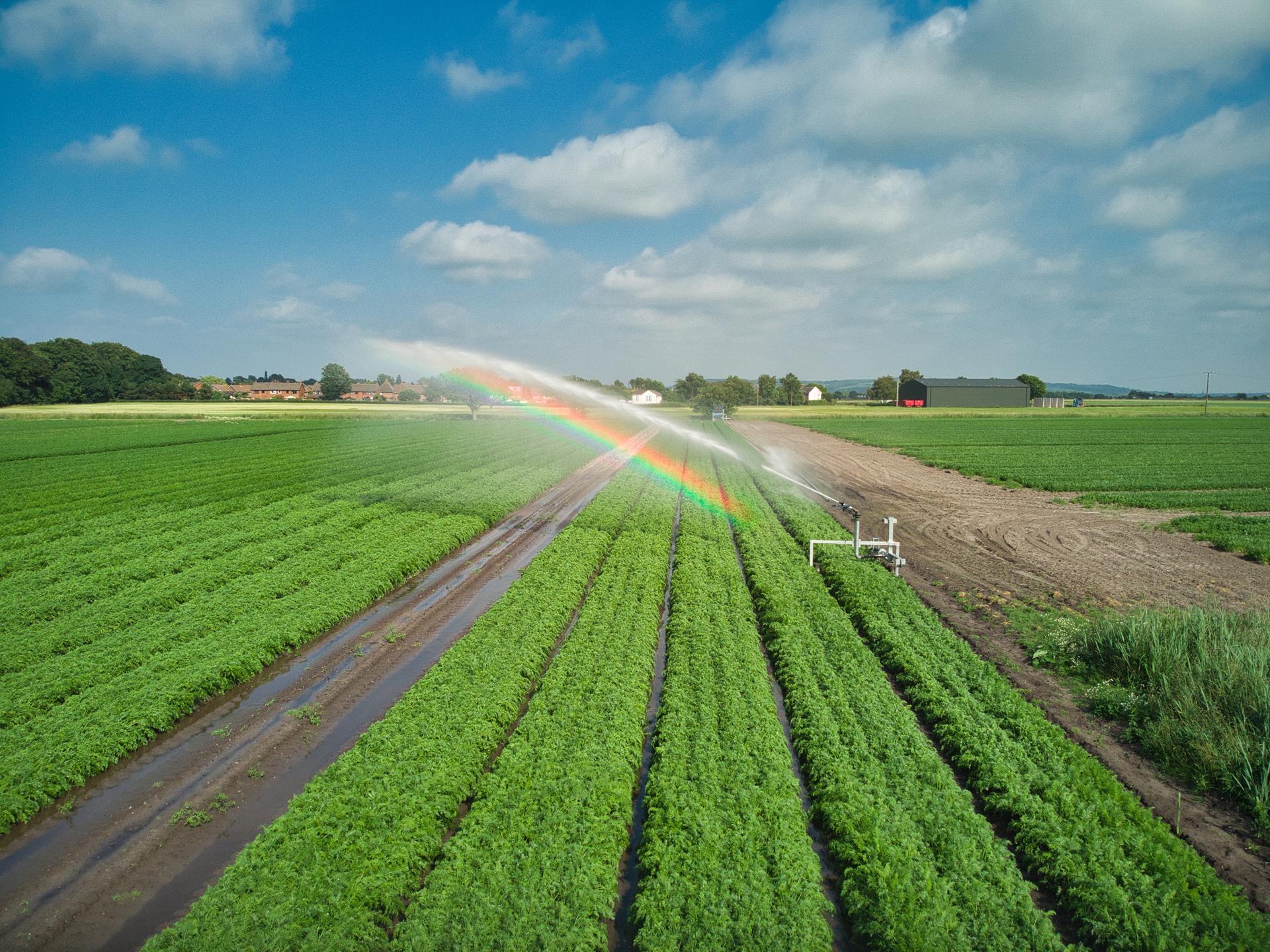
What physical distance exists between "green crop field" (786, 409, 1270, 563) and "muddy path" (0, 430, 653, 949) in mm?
22601

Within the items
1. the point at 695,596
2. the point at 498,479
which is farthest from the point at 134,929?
the point at 498,479

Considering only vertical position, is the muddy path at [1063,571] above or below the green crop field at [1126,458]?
below

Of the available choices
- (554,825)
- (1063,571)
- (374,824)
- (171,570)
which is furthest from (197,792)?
(1063,571)

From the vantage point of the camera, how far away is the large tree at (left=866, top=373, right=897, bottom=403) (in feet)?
584

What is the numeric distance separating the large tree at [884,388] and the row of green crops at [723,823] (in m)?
179

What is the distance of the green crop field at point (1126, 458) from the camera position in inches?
1009

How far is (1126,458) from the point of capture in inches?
1641

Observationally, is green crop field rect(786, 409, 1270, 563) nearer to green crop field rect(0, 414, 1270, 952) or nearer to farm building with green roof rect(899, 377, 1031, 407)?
green crop field rect(0, 414, 1270, 952)

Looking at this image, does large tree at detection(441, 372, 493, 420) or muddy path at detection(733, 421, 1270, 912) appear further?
large tree at detection(441, 372, 493, 420)

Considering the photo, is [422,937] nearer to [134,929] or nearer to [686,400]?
[134,929]

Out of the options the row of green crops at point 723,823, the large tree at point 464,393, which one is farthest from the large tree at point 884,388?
the row of green crops at point 723,823

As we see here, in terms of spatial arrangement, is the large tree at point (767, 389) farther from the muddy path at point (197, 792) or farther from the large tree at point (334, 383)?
the muddy path at point (197, 792)

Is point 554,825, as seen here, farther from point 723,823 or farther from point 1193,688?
point 1193,688

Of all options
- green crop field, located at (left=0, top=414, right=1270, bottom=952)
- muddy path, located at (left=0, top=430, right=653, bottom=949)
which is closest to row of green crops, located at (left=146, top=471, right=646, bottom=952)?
green crop field, located at (left=0, top=414, right=1270, bottom=952)
